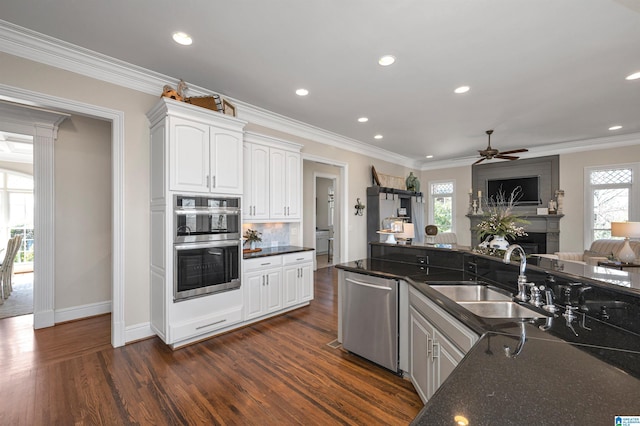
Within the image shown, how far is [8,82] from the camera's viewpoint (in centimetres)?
242

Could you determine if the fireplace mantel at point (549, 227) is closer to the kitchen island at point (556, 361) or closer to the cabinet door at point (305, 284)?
the cabinet door at point (305, 284)

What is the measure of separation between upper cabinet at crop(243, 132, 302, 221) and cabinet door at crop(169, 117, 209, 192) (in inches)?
29.0

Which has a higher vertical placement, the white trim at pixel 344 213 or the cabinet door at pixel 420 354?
the white trim at pixel 344 213

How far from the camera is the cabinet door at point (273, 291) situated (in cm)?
369

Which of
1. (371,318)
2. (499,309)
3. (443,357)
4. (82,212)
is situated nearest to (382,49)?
(499,309)

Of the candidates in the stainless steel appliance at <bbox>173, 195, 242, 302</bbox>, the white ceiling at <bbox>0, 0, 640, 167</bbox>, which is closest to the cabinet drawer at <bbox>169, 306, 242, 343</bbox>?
the stainless steel appliance at <bbox>173, 195, 242, 302</bbox>

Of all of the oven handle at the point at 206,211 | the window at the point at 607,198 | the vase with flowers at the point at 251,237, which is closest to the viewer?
the oven handle at the point at 206,211

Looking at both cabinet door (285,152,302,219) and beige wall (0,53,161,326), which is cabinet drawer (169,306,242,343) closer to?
beige wall (0,53,161,326)

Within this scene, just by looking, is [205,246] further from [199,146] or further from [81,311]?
[81,311]

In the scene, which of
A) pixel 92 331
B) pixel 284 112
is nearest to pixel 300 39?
pixel 284 112

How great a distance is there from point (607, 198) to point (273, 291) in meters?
7.05

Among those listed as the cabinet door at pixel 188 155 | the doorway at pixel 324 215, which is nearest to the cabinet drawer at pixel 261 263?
the cabinet door at pixel 188 155

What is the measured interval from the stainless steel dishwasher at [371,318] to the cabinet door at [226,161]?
66.7 inches

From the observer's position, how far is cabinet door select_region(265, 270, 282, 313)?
369 centimetres
